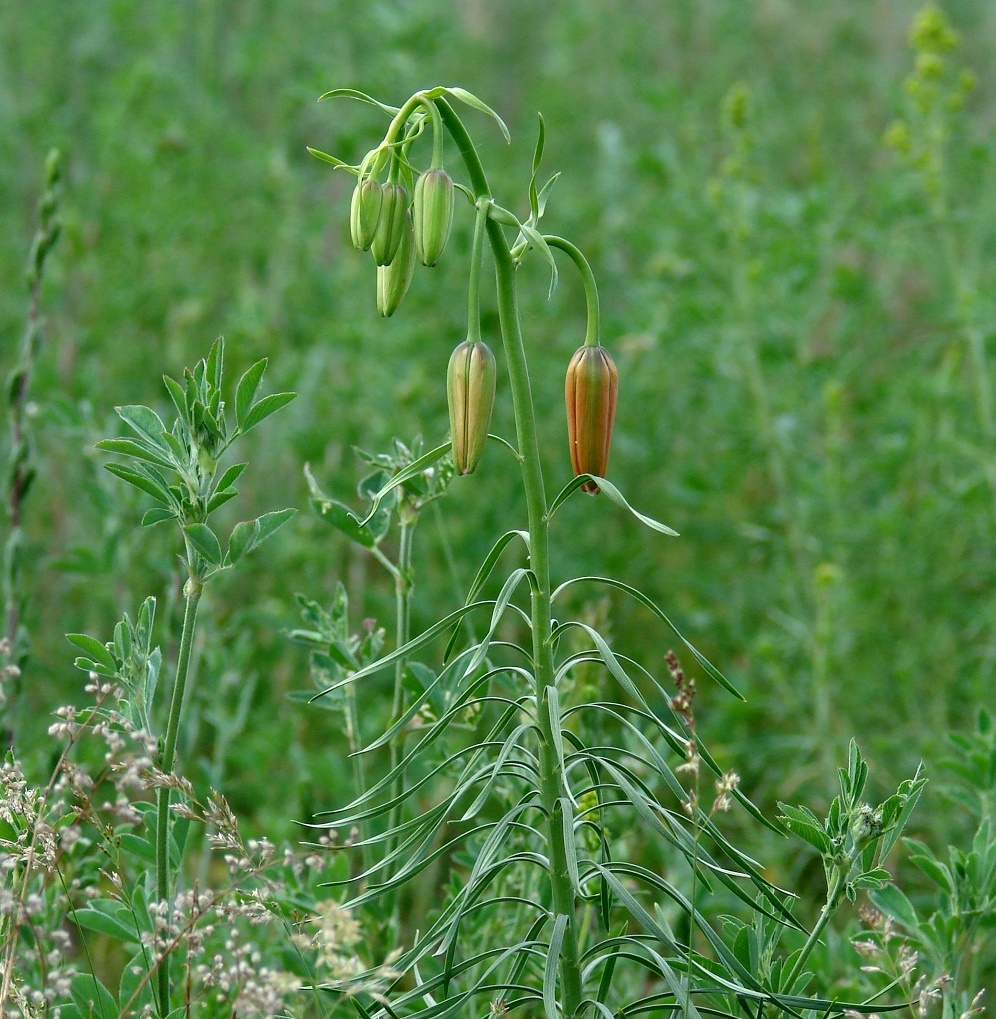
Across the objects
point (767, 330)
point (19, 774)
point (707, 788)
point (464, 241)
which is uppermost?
point (464, 241)

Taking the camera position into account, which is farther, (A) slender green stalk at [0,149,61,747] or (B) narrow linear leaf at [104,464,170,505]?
(A) slender green stalk at [0,149,61,747]

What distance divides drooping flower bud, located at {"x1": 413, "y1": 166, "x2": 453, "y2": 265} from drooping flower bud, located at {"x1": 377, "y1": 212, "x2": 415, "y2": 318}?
0.03m

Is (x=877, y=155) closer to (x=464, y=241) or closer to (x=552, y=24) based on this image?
(x=552, y=24)

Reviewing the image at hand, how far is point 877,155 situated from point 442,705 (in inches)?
202

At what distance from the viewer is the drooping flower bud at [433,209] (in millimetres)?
995

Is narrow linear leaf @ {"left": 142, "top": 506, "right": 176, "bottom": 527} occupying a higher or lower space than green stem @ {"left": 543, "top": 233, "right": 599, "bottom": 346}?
lower

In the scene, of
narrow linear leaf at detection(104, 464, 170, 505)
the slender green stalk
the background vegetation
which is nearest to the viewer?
narrow linear leaf at detection(104, 464, 170, 505)

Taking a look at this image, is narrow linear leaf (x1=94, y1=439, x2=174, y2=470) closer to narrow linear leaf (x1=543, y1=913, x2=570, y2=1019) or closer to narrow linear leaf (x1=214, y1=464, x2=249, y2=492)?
narrow linear leaf (x1=214, y1=464, x2=249, y2=492)

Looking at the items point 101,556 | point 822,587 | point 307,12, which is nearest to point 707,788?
point 822,587

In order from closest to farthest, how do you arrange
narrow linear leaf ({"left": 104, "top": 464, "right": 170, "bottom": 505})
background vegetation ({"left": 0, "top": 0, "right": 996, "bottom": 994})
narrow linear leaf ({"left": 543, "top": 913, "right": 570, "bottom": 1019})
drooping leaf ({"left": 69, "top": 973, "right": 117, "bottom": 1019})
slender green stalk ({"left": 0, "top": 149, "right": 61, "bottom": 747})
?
narrow linear leaf ({"left": 543, "top": 913, "right": 570, "bottom": 1019}) → narrow linear leaf ({"left": 104, "top": 464, "right": 170, "bottom": 505}) → drooping leaf ({"left": 69, "top": 973, "right": 117, "bottom": 1019}) → slender green stalk ({"left": 0, "top": 149, "right": 61, "bottom": 747}) → background vegetation ({"left": 0, "top": 0, "right": 996, "bottom": 994})

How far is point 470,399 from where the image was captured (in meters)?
0.99

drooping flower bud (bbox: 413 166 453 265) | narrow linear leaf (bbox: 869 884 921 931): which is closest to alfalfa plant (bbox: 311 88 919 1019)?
drooping flower bud (bbox: 413 166 453 265)

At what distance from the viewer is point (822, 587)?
2498 mm

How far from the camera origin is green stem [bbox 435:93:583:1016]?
38.6 inches
